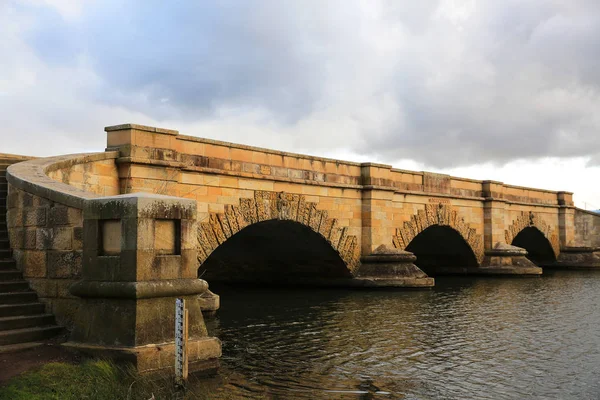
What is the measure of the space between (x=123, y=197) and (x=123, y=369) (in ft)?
5.95

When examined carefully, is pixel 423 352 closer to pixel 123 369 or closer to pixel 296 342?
pixel 296 342

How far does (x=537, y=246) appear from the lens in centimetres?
3772

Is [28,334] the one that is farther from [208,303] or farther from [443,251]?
[443,251]

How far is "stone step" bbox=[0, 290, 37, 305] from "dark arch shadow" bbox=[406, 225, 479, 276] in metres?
20.9

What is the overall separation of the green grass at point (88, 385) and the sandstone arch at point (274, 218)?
8056mm

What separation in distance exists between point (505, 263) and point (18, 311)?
2437 centimetres

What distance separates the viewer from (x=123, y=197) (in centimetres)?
711

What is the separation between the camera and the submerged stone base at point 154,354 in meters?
6.67

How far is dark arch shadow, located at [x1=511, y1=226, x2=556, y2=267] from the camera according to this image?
36.9 meters

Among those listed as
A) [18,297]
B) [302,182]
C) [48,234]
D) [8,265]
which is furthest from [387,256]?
[18,297]

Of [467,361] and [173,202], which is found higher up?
[173,202]

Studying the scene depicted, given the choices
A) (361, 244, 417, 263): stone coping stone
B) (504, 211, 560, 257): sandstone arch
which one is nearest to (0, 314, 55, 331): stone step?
(361, 244, 417, 263): stone coping stone

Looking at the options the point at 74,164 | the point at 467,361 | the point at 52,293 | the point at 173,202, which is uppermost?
the point at 74,164

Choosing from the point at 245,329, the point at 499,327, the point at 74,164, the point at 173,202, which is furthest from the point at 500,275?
the point at 173,202
